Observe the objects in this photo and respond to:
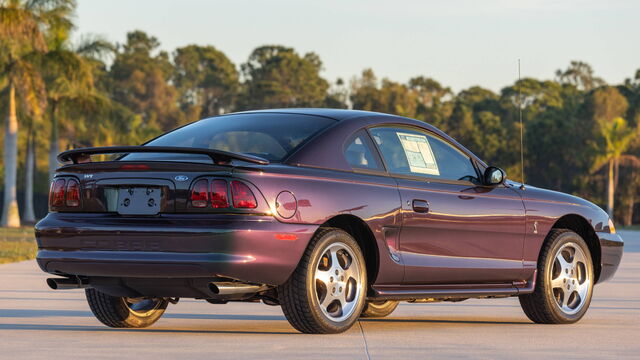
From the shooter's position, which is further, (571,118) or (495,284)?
(571,118)

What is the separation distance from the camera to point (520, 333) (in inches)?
356

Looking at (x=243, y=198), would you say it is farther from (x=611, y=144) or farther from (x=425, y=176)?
(x=611, y=144)

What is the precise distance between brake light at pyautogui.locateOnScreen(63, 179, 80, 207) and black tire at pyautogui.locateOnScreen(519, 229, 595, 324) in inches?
145

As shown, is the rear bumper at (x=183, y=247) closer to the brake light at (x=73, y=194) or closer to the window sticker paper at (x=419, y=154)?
the brake light at (x=73, y=194)

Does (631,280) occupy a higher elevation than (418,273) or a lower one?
lower

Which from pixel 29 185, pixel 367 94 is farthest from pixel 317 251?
pixel 367 94

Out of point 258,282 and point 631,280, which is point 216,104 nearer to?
point 631,280

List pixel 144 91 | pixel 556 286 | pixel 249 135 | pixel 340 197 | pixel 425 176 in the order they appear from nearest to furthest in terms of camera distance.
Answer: pixel 340 197
pixel 249 135
pixel 425 176
pixel 556 286
pixel 144 91

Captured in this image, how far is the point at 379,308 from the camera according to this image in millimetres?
10336

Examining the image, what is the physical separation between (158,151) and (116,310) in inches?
57.4

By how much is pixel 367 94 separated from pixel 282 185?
299 feet

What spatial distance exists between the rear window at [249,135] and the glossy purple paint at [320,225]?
0.48ft

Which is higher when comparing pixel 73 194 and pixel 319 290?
pixel 73 194

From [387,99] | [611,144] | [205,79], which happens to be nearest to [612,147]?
[611,144]
